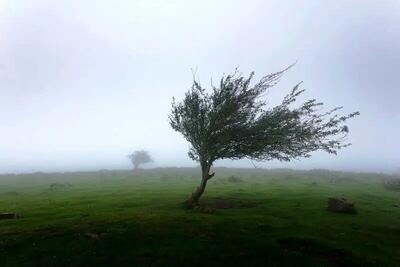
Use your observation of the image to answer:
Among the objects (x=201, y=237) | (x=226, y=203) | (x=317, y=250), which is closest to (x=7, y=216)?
(x=201, y=237)

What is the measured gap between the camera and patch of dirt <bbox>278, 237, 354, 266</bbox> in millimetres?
27177

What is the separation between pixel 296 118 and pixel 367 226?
1478 cm

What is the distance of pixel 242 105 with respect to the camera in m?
47.0

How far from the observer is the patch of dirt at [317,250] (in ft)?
89.2

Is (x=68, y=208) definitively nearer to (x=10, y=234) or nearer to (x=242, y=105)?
(x=10, y=234)

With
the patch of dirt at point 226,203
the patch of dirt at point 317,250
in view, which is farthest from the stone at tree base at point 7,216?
the patch of dirt at point 317,250

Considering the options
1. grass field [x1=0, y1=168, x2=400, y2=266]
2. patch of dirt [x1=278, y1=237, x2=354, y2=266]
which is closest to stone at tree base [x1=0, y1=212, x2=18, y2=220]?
grass field [x1=0, y1=168, x2=400, y2=266]

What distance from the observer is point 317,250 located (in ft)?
95.3

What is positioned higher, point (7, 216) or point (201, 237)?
point (7, 216)

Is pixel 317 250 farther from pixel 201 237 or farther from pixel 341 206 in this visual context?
pixel 341 206

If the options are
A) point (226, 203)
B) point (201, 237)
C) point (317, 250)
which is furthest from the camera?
point (226, 203)

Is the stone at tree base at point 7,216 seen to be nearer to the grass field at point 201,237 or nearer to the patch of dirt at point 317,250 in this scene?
the grass field at point 201,237

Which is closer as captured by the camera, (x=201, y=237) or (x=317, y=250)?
(x=317, y=250)

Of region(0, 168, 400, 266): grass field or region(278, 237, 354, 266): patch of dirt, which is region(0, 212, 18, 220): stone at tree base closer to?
region(0, 168, 400, 266): grass field
